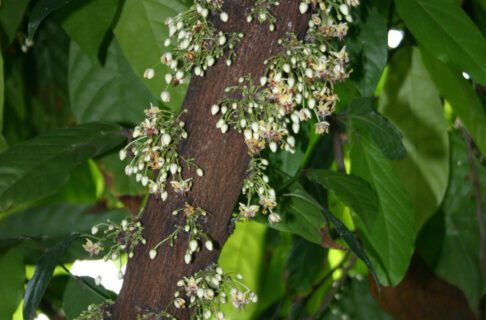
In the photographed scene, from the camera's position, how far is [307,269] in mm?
1056

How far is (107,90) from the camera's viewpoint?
88 cm

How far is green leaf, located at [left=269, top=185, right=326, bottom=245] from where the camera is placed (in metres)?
0.70

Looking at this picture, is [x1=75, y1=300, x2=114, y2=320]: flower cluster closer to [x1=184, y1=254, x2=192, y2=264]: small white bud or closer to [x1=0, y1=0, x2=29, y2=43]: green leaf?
[x1=184, y1=254, x2=192, y2=264]: small white bud

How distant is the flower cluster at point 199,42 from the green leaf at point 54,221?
1.24 feet

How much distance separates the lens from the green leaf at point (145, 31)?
0.75 m

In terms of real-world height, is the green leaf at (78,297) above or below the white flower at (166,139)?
below

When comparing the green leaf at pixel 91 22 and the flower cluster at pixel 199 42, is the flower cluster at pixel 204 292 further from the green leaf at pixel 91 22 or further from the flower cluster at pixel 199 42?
the green leaf at pixel 91 22

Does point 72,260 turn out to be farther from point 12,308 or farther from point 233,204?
point 233,204

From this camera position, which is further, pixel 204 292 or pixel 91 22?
pixel 91 22

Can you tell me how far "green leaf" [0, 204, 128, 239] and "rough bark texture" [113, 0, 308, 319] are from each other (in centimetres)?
37

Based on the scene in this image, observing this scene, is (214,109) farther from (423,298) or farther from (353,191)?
(423,298)

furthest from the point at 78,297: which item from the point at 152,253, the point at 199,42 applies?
the point at 199,42

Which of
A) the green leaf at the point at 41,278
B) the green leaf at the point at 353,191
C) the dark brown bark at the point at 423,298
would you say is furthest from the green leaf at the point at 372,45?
the dark brown bark at the point at 423,298

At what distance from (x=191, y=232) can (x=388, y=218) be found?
30 cm
